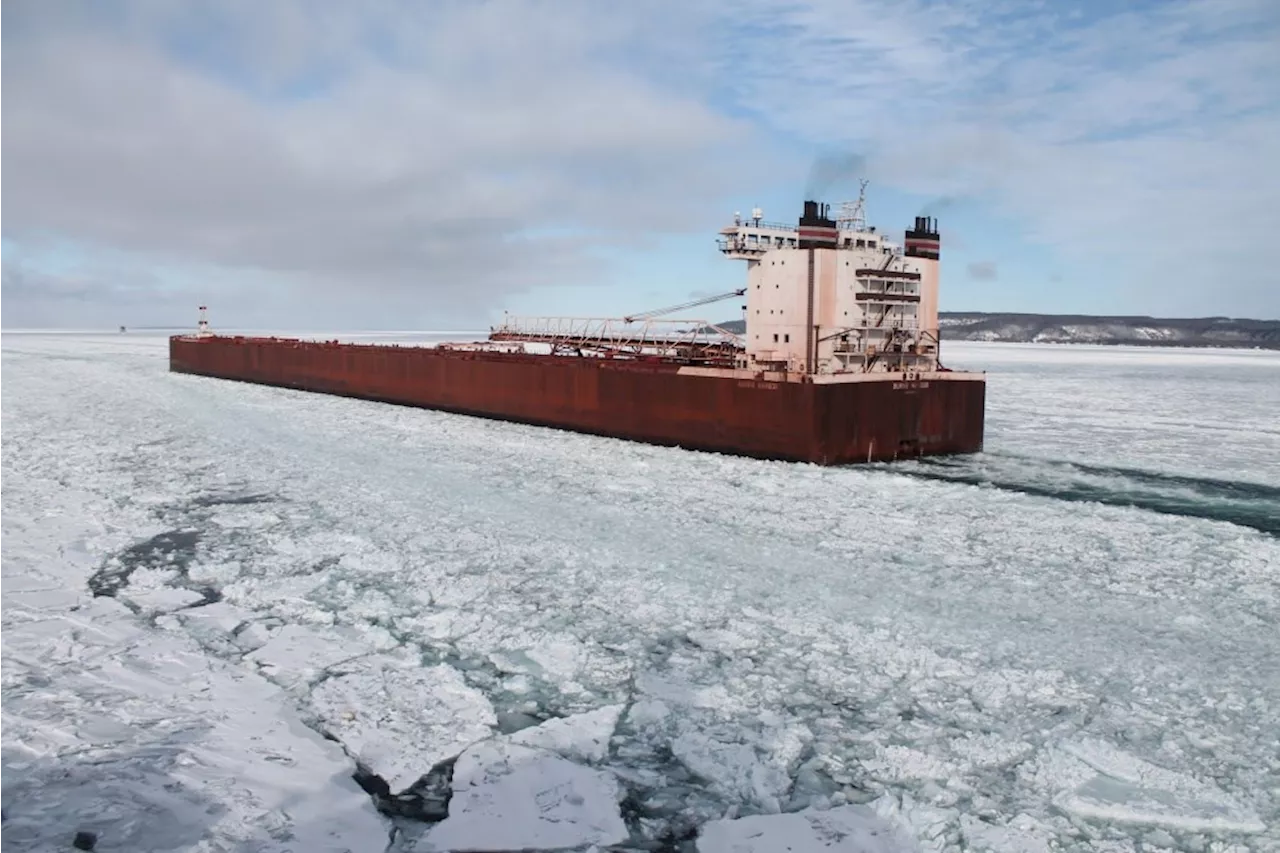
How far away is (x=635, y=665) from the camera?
5.58 metres

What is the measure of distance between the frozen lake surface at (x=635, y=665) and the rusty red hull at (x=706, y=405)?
2.21m

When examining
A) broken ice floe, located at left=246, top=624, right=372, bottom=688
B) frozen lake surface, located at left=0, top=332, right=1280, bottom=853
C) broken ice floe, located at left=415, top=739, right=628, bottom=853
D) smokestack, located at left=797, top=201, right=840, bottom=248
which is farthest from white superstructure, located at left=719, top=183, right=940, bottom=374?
broken ice floe, located at left=415, top=739, right=628, bottom=853

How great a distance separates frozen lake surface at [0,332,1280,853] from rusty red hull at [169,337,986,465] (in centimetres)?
221

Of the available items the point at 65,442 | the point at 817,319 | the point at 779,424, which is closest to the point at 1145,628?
the point at 779,424

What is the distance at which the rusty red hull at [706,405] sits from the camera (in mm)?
13750

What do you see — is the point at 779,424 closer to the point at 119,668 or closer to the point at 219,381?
the point at 119,668

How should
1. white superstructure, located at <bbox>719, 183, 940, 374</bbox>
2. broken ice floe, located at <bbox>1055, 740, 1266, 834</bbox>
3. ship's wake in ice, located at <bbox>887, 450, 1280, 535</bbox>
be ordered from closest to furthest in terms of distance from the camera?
broken ice floe, located at <bbox>1055, 740, 1266, 834</bbox> → ship's wake in ice, located at <bbox>887, 450, 1280, 535</bbox> → white superstructure, located at <bbox>719, 183, 940, 374</bbox>

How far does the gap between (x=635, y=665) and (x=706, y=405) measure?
9.84 m

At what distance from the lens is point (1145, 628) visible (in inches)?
249

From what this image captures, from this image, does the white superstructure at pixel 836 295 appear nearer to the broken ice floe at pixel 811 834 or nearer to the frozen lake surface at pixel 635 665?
the frozen lake surface at pixel 635 665

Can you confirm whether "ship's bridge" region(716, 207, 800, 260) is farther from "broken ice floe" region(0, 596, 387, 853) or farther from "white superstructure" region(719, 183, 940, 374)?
"broken ice floe" region(0, 596, 387, 853)

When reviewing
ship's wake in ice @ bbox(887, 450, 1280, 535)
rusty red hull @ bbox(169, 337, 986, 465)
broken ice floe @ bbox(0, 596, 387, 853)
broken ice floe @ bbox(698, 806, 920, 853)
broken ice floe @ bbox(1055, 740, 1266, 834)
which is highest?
rusty red hull @ bbox(169, 337, 986, 465)

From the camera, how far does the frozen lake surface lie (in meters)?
3.89

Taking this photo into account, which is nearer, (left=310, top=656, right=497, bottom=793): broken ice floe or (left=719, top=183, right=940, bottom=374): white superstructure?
(left=310, top=656, right=497, bottom=793): broken ice floe
